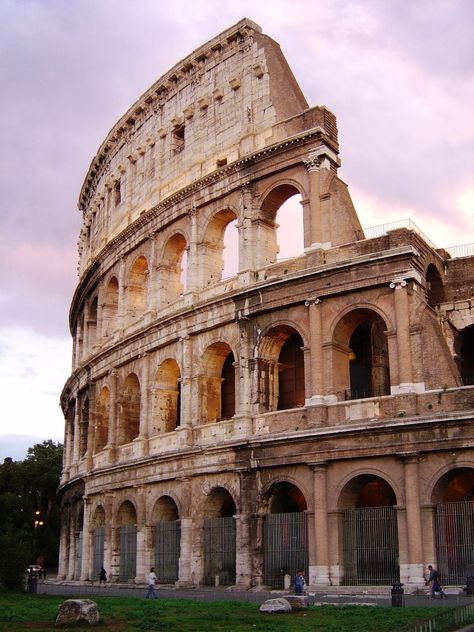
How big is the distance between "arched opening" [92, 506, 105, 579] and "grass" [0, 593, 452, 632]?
11.1m

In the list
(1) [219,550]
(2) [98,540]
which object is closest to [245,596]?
(1) [219,550]

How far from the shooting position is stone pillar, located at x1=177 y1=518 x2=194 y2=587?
2252 centimetres

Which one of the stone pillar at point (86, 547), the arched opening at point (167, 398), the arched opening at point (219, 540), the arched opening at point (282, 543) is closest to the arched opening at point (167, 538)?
the arched opening at point (219, 540)

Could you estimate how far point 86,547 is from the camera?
28.7 meters

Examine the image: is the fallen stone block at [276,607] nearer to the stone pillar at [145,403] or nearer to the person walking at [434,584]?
the person walking at [434,584]

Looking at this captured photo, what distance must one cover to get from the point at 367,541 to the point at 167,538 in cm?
709

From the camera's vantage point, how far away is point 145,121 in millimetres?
30734

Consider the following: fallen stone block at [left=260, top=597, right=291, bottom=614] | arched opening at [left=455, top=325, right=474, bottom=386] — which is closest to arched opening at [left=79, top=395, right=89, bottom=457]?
arched opening at [left=455, top=325, right=474, bottom=386]

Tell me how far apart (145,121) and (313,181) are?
417 inches

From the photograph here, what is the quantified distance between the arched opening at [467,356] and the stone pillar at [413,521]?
16.0 ft

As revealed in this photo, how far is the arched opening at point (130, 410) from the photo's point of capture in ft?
92.1

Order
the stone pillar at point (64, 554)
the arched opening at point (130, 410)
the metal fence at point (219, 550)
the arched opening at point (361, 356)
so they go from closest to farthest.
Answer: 1. the arched opening at point (361, 356)
2. the metal fence at point (219, 550)
3. the arched opening at point (130, 410)
4. the stone pillar at point (64, 554)

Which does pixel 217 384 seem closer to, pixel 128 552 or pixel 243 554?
pixel 243 554

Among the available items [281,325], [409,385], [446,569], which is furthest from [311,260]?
[446,569]
